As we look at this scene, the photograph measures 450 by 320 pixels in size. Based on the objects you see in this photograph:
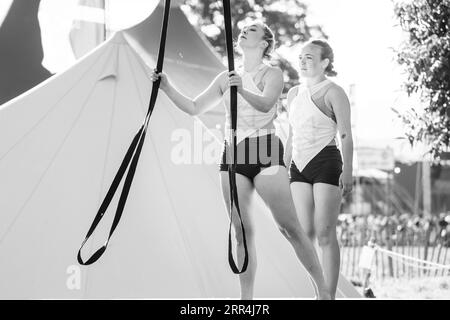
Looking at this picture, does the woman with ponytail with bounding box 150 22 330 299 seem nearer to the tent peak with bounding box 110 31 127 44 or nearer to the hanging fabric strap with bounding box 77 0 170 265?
the hanging fabric strap with bounding box 77 0 170 265

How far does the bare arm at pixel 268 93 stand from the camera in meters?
3.06

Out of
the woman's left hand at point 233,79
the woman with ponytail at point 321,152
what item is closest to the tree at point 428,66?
the woman with ponytail at point 321,152

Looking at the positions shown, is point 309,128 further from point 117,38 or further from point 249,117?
point 117,38

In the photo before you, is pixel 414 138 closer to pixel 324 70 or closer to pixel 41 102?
pixel 324 70

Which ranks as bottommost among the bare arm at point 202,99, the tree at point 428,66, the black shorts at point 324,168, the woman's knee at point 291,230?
the woman's knee at point 291,230

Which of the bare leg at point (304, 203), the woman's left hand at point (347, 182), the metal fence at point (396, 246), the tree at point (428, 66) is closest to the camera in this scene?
the woman's left hand at point (347, 182)

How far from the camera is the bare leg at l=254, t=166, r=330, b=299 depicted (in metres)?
3.12

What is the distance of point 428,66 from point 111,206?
254cm

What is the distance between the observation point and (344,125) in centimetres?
324

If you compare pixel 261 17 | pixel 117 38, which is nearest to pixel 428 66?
pixel 117 38

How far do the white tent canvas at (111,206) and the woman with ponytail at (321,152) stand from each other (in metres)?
0.86

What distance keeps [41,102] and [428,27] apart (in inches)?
109

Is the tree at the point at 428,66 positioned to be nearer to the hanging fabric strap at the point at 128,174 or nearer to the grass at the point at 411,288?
the grass at the point at 411,288
